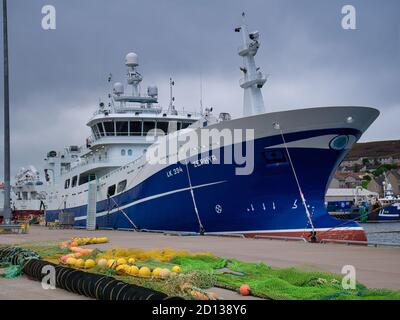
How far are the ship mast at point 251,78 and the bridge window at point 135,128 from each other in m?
8.52

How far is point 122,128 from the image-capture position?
3097cm

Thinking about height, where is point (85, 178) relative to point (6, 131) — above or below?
below

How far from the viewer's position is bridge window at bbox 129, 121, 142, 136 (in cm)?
3055

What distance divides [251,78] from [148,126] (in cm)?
893

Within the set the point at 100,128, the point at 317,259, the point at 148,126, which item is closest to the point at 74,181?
the point at 100,128

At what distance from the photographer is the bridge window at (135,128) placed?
30.5 metres

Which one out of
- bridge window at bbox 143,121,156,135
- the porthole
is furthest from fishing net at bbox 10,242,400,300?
bridge window at bbox 143,121,156,135

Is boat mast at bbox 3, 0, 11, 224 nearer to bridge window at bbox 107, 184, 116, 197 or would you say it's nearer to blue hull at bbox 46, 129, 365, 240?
bridge window at bbox 107, 184, 116, 197

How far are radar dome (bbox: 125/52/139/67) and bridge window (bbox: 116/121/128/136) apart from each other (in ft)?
21.5

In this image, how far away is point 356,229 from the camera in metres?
18.7

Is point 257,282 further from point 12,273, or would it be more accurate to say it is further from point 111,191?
point 111,191
